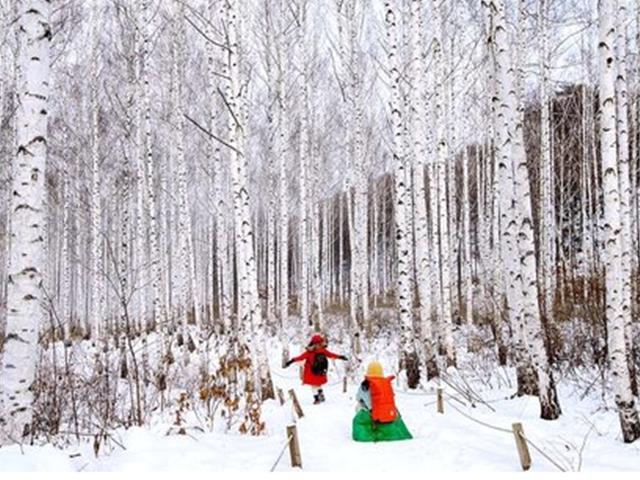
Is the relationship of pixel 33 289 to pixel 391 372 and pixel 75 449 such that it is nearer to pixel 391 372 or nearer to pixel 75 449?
pixel 75 449

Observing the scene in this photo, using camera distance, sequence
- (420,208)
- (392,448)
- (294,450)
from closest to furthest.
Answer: (294,450), (392,448), (420,208)

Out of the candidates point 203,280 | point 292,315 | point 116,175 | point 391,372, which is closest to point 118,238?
point 116,175

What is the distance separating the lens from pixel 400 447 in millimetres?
4984

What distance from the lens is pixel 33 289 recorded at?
12.9 ft

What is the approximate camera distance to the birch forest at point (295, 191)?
459cm

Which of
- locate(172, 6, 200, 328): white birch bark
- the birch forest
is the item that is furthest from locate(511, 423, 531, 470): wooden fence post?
locate(172, 6, 200, 328): white birch bark

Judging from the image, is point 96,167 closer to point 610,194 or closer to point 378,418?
point 378,418

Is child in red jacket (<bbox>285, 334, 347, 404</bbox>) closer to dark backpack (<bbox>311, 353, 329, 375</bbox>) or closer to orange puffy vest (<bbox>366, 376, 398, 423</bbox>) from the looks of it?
dark backpack (<bbox>311, 353, 329, 375</bbox>)

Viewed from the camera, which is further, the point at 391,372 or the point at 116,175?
the point at 116,175

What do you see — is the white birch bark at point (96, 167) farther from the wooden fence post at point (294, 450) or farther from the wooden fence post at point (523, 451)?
the wooden fence post at point (523, 451)

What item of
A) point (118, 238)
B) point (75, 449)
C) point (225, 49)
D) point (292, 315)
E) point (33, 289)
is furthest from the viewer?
point (292, 315)

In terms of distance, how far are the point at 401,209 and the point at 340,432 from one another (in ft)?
11.3

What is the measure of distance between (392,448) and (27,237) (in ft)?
12.4

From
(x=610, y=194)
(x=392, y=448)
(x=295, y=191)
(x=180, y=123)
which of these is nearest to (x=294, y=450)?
(x=392, y=448)
